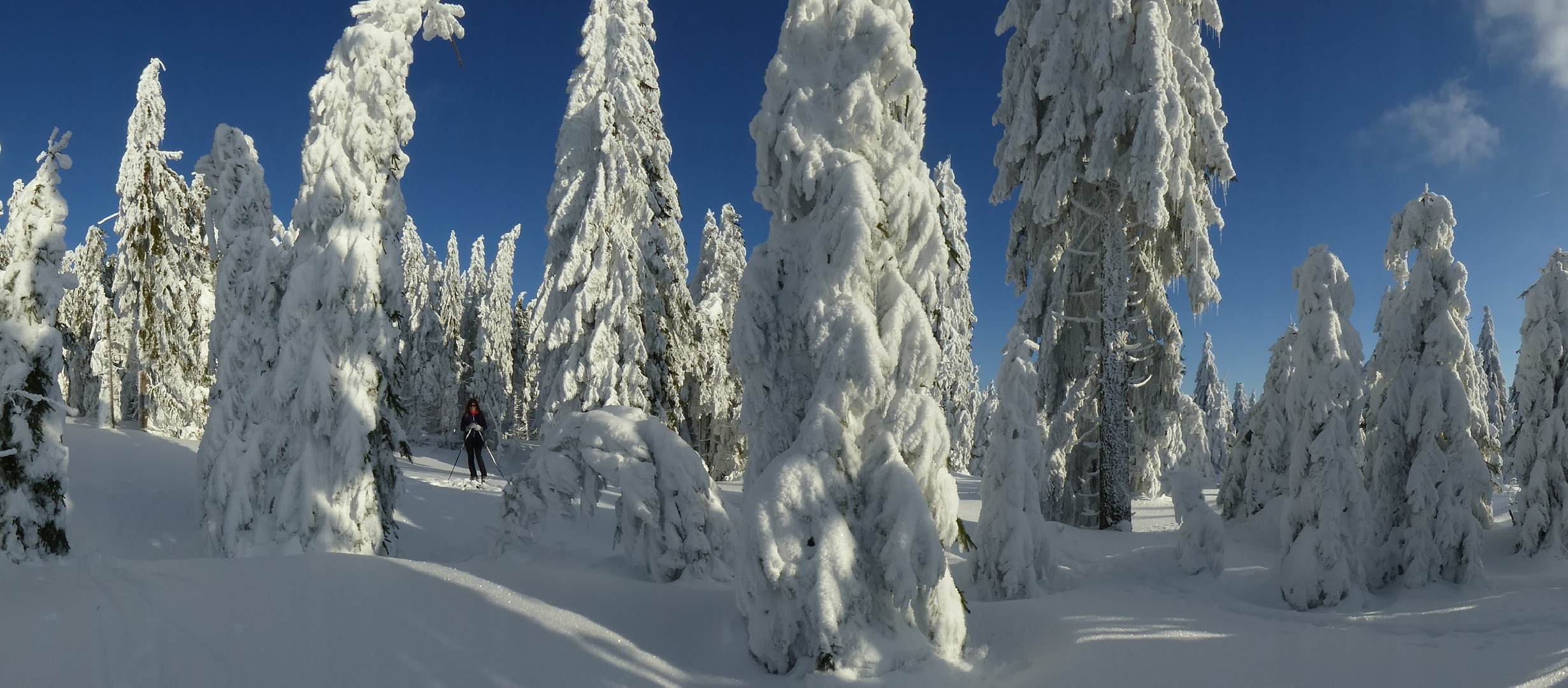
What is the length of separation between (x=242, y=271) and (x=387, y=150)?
13.7ft

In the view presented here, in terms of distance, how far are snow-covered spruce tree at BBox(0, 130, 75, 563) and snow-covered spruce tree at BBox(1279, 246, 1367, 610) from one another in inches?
615

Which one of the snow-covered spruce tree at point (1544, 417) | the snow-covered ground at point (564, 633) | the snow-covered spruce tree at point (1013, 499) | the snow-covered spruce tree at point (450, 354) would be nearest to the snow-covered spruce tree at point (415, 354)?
the snow-covered spruce tree at point (450, 354)

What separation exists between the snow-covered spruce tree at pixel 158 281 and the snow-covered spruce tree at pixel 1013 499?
24.8m

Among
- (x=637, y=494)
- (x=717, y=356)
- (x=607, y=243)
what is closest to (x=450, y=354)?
(x=717, y=356)

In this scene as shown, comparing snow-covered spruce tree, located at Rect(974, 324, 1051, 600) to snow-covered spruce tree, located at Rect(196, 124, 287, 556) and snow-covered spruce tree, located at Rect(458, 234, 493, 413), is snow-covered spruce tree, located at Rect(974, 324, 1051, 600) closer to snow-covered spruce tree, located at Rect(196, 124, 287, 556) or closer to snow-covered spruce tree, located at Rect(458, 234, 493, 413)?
snow-covered spruce tree, located at Rect(196, 124, 287, 556)

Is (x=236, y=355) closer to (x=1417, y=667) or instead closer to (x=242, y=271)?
(x=242, y=271)

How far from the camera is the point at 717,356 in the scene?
24.9 m

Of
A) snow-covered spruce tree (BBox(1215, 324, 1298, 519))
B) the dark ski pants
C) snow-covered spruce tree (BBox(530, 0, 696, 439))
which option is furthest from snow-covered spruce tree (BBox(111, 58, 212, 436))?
snow-covered spruce tree (BBox(1215, 324, 1298, 519))

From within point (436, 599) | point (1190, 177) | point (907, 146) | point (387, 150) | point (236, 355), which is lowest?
point (436, 599)

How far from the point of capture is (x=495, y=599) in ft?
20.4

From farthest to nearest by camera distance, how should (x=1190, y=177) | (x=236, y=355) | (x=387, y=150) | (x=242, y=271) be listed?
(x=1190, y=177) < (x=242, y=271) < (x=236, y=355) < (x=387, y=150)

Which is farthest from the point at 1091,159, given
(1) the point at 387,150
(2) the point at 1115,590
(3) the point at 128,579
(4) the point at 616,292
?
(3) the point at 128,579

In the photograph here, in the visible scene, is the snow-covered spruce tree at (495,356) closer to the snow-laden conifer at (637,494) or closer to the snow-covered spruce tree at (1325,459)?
the snow-laden conifer at (637,494)

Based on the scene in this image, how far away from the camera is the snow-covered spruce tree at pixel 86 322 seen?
72.0 ft
